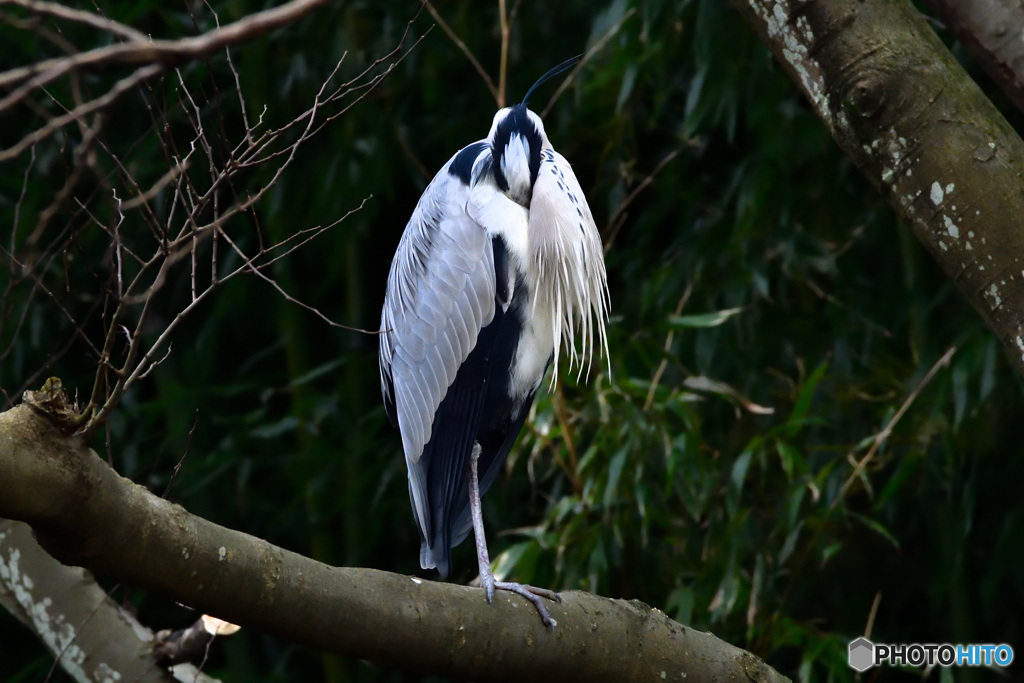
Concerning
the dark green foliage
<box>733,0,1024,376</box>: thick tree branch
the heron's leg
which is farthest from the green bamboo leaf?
<box>733,0,1024,376</box>: thick tree branch

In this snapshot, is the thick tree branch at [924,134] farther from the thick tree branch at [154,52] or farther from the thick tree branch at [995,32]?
the thick tree branch at [154,52]

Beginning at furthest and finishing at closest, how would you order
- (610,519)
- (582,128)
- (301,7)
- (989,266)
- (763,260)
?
(582,128) → (763,260) → (610,519) → (989,266) → (301,7)

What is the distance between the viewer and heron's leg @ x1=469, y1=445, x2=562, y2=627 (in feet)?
3.70

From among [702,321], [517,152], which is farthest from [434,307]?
[702,321]

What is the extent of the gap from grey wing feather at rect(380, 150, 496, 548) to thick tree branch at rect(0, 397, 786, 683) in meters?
0.39

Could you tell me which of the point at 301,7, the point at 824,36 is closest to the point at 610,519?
the point at 824,36

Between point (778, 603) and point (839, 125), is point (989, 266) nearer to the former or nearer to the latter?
point (839, 125)

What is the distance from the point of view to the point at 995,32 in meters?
1.07

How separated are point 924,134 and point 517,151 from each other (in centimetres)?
55

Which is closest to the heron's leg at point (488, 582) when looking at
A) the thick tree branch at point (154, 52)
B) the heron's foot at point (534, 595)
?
the heron's foot at point (534, 595)

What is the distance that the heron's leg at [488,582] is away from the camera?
1.13 m

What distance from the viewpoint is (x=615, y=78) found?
7.40 feet

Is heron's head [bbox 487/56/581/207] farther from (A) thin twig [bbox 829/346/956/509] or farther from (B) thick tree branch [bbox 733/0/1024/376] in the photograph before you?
(A) thin twig [bbox 829/346/956/509]

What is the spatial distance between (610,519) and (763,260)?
2.00 ft
